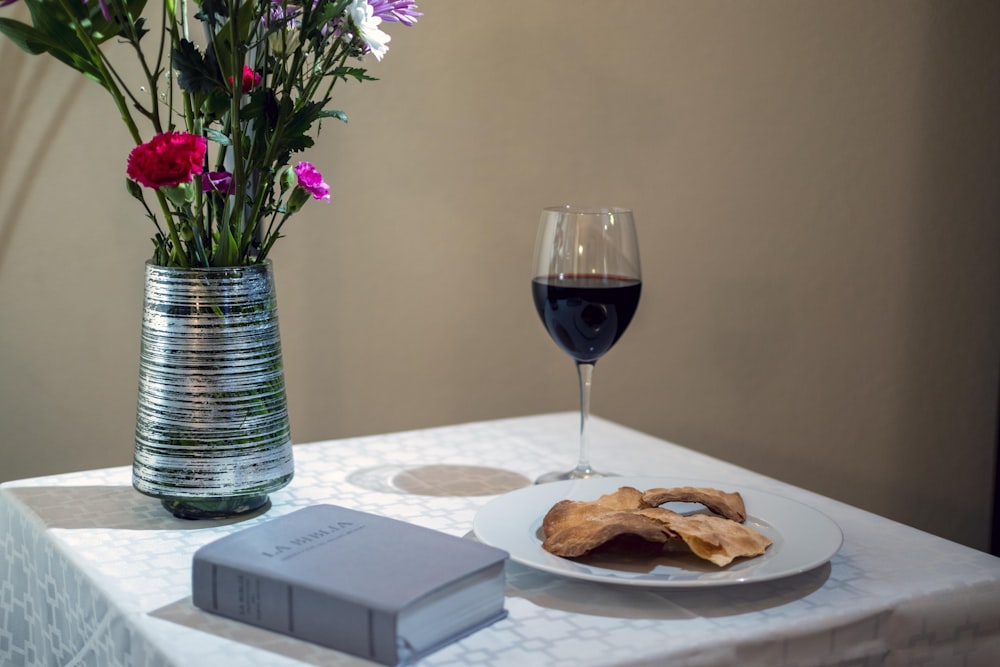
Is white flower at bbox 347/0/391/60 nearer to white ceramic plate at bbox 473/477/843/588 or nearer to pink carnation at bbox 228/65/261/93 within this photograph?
pink carnation at bbox 228/65/261/93

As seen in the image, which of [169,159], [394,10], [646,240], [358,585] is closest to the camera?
[358,585]

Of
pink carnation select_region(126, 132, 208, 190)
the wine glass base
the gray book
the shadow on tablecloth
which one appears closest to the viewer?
the gray book

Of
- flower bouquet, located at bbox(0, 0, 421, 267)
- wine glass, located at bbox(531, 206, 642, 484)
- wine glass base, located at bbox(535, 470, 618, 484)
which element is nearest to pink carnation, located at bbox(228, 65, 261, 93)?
flower bouquet, located at bbox(0, 0, 421, 267)

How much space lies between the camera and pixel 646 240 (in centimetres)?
231

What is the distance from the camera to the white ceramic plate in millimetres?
689

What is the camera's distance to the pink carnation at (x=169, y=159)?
2.43ft

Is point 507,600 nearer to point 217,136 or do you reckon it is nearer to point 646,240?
point 217,136

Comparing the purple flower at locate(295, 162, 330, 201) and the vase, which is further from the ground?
the purple flower at locate(295, 162, 330, 201)

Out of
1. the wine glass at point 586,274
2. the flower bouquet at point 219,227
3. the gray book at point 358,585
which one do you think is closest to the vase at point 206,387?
the flower bouquet at point 219,227

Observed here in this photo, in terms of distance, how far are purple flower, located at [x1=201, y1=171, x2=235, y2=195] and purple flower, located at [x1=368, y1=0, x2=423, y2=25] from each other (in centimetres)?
18

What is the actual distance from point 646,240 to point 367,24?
1567mm

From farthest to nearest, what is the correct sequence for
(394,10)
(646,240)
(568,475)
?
(646,240) < (568,475) < (394,10)

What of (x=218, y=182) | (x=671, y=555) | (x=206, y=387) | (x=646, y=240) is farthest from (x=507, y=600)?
(x=646, y=240)

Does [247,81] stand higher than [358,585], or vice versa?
[247,81]
